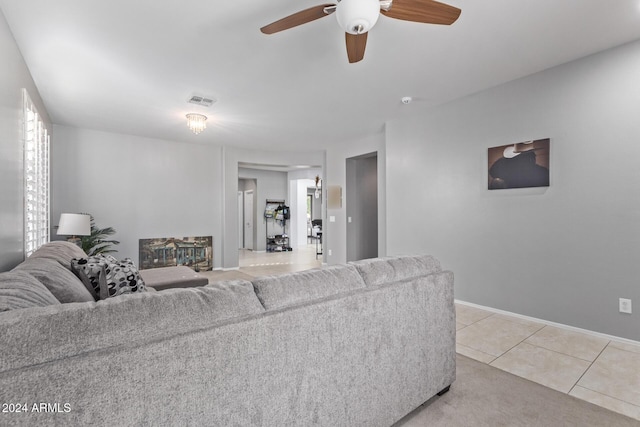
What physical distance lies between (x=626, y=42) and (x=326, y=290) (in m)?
3.46

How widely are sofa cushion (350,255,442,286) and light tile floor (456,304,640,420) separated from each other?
3.80 feet

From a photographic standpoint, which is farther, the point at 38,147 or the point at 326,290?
the point at 38,147

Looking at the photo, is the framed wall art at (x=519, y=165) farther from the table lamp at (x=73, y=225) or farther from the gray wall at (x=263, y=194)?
the gray wall at (x=263, y=194)

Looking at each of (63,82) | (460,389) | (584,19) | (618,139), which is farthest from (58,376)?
(618,139)

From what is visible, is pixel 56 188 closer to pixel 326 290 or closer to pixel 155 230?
pixel 155 230

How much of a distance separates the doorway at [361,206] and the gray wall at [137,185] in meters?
2.51

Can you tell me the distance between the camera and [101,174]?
5.17m

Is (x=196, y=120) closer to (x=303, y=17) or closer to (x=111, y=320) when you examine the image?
(x=303, y=17)

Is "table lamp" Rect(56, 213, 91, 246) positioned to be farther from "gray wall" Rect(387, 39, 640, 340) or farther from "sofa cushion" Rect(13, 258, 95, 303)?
"gray wall" Rect(387, 39, 640, 340)

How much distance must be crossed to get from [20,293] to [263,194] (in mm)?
8733

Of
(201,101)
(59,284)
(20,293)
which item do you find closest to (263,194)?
(201,101)

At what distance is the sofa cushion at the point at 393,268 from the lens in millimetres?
1534

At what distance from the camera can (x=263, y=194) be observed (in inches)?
377

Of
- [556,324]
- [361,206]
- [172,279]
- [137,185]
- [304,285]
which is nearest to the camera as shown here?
[304,285]
